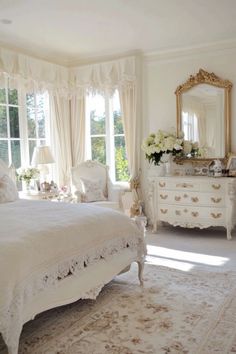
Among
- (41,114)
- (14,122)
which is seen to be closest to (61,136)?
(41,114)

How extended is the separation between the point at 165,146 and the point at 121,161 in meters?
1.12

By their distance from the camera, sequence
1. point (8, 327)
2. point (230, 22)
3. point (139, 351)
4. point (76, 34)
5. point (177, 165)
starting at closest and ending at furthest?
point (8, 327) < point (139, 351) < point (230, 22) < point (76, 34) < point (177, 165)

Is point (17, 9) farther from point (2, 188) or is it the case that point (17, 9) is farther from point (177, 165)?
point (177, 165)

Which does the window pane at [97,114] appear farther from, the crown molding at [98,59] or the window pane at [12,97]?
the window pane at [12,97]

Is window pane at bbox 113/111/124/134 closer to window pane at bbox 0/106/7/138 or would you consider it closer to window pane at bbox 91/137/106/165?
window pane at bbox 91/137/106/165

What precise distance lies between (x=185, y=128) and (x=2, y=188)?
2894 millimetres

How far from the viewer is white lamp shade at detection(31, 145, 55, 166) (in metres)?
5.19

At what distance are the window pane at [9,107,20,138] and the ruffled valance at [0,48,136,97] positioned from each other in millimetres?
365

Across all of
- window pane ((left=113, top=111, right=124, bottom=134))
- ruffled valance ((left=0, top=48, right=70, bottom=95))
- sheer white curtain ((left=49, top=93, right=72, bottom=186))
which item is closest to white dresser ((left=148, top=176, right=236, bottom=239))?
window pane ((left=113, top=111, right=124, bottom=134))

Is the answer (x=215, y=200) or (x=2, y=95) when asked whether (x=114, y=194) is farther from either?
(x=2, y=95)

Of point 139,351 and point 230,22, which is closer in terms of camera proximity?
point 139,351

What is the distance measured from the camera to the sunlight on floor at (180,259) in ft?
12.7

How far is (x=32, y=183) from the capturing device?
218 inches

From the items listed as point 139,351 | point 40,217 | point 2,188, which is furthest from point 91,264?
point 2,188
